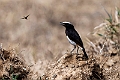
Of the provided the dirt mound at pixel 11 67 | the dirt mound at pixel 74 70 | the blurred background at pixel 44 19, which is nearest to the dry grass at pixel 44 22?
the blurred background at pixel 44 19

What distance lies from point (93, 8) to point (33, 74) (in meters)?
9.26

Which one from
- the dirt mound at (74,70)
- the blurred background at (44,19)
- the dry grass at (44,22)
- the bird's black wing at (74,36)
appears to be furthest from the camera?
the blurred background at (44,19)

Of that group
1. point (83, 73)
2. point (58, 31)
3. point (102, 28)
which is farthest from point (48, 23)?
point (83, 73)

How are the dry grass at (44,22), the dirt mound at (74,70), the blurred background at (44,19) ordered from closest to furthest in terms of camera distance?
the dirt mound at (74,70)
the dry grass at (44,22)
the blurred background at (44,19)

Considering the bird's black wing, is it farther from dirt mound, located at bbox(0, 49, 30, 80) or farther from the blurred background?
the blurred background

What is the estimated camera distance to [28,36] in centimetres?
1401

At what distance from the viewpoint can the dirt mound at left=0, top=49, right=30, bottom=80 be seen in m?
6.65

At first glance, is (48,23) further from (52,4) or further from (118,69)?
(118,69)

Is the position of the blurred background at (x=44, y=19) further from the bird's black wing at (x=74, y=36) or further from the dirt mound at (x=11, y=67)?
the dirt mound at (x=11, y=67)

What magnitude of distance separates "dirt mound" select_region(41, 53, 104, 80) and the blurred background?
19.5 ft

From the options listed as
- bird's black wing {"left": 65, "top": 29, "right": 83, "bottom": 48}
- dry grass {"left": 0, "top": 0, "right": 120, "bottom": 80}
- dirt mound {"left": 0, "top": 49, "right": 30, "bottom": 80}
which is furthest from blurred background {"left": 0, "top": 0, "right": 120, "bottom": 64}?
dirt mound {"left": 0, "top": 49, "right": 30, "bottom": 80}

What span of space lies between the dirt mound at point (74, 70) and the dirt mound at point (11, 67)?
0.32 m

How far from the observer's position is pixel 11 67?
21.9 feet

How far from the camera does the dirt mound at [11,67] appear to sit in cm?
665
